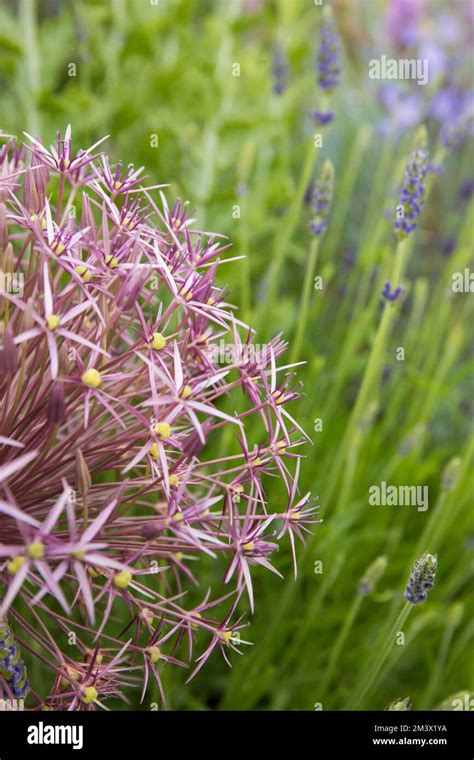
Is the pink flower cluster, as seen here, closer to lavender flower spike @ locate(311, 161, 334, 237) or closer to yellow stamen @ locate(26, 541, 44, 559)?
yellow stamen @ locate(26, 541, 44, 559)

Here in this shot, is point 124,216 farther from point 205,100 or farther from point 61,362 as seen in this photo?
point 205,100

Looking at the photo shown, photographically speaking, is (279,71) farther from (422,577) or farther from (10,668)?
(10,668)

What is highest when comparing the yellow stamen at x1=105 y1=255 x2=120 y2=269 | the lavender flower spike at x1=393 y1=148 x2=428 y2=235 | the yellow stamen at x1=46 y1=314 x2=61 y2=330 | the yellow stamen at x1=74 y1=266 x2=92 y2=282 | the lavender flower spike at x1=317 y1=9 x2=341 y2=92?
the lavender flower spike at x1=317 y1=9 x2=341 y2=92

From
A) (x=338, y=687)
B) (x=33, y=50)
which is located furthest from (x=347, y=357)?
(x=33, y=50)

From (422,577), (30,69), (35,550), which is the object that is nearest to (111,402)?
(35,550)

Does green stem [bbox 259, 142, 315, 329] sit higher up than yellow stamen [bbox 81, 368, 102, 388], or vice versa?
green stem [bbox 259, 142, 315, 329]

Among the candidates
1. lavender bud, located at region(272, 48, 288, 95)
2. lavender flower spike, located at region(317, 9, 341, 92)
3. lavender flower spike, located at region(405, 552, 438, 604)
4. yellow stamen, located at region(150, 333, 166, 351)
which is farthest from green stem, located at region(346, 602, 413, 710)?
lavender bud, located at region(272, 48, 288, 95)
